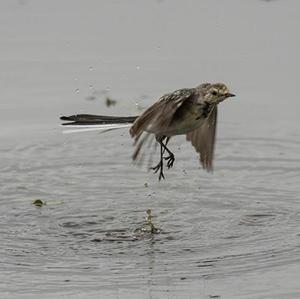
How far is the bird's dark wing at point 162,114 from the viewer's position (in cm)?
921

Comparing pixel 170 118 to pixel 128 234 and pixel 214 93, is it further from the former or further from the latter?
pixel 128 234

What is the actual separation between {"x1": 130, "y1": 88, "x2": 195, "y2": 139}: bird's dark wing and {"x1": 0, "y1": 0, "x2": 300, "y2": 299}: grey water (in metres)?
0.96

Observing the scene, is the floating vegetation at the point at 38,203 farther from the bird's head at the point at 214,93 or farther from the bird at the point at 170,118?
the bird's head at the point at 214,93

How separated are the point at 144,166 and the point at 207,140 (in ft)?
6.42

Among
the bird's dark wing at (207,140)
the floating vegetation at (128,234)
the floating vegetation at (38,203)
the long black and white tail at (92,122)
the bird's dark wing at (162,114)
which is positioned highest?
the bird's dark wing at (162,114)

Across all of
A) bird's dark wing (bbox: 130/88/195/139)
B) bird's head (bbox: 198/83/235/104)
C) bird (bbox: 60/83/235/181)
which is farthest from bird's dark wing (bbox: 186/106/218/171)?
bird's dark wing (bbox: 130/88/195/139)

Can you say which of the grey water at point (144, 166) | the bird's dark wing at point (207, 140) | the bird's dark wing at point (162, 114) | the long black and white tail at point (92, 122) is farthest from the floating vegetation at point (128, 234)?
the bird's dark wing at point (162, 114)

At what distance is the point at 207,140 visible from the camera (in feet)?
32.6

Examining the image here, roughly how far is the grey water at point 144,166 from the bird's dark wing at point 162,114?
3.14 feet

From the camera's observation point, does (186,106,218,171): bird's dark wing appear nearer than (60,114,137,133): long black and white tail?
No

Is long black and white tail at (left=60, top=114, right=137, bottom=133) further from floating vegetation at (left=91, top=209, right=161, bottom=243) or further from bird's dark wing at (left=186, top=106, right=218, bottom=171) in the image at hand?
floating vegetation at (left=91, top=209, right=161, bottom=243)

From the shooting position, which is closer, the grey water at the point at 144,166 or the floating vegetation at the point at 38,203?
the grey water at the point at 144,166

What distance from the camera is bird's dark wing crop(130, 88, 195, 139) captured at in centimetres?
921

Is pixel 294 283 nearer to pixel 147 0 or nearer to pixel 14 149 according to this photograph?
pixel 14 149
